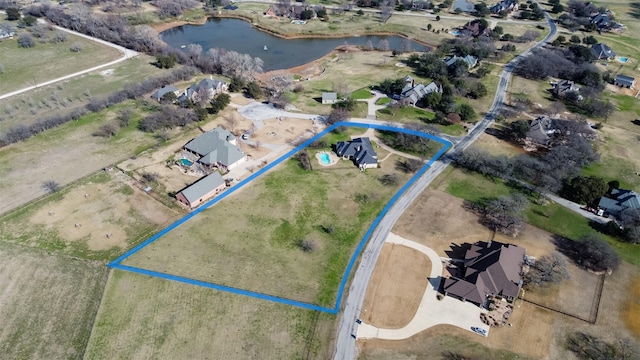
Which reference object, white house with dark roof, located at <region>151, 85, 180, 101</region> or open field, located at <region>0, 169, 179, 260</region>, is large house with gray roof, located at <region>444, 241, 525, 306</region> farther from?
white house with dark roof, located at <region>151, 85, 180, 101</region>

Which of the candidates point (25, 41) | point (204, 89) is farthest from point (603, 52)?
point (25, 41)

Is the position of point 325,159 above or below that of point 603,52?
below

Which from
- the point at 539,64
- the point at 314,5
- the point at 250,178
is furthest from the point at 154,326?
the point at 314,5

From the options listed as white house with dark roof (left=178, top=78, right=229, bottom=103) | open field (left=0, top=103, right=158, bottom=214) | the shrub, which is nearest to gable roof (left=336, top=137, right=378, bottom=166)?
white house with dark roof (left=178, top=78, right=229, bottom=103)

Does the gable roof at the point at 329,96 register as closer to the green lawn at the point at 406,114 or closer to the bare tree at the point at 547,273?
the green lawn at the point at 406,114

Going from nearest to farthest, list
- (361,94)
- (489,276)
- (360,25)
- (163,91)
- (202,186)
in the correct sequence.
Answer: (489,276)
(202,186)
(163,91)
(361,94)
(360,25)

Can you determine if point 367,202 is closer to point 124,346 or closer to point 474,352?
point 474,352

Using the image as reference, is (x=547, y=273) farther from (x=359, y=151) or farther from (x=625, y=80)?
(x=625, y=80)
